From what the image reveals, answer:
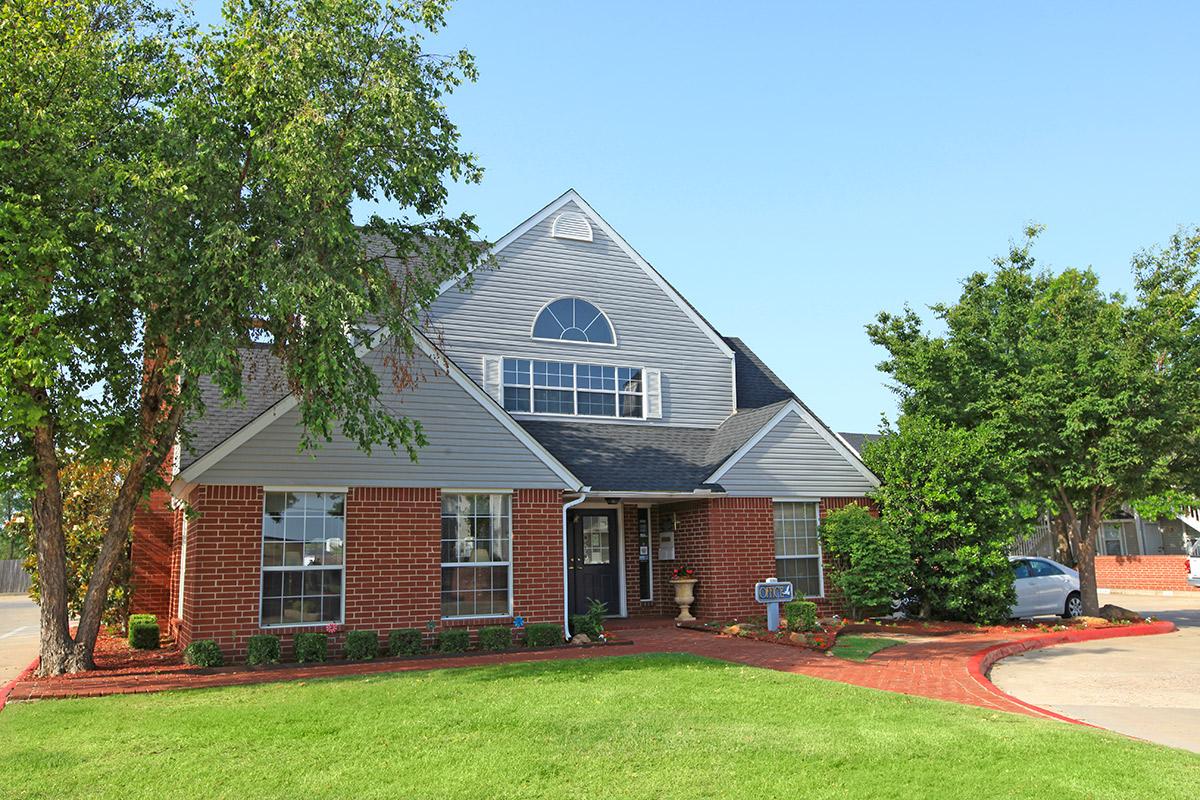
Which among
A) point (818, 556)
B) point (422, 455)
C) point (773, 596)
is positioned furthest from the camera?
point (818, 556)

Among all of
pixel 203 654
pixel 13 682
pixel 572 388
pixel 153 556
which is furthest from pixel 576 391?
pixel 13 682

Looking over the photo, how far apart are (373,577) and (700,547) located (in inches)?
264

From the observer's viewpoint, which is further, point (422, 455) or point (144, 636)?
point (144, 636)

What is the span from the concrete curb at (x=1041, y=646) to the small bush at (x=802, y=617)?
2.69m

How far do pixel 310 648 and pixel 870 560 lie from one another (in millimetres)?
10075

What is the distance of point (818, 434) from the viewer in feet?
60.7

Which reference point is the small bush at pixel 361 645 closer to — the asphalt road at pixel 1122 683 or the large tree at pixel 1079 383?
the asphalt road at pixel 1122 683

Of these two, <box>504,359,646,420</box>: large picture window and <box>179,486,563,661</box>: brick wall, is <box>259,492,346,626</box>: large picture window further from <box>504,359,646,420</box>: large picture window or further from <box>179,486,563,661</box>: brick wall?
<box>504,359,646,420</box>: large picture window

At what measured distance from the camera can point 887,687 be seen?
34.4ft

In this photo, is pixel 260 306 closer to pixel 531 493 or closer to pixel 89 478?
pixel 531 493

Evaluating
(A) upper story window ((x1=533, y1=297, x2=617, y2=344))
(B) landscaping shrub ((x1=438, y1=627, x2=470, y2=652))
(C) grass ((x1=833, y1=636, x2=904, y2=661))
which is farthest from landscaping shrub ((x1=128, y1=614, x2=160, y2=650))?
(C) grass ((x1=833, y1=636, x2=904, y2=661))

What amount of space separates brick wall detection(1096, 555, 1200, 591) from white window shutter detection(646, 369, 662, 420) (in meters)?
19.3

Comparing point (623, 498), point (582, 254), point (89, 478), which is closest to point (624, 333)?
point (582, 254)

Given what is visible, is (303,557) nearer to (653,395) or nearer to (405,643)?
(405,643)
